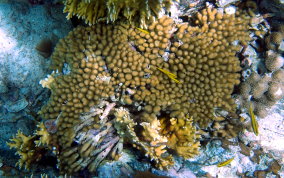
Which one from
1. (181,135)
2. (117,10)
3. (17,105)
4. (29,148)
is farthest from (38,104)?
(181,135)

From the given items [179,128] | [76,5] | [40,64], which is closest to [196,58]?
[179,128]

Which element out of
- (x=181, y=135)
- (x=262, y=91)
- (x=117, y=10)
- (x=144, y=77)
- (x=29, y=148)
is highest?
(x=117, y=10)

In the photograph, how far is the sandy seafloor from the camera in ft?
12.3

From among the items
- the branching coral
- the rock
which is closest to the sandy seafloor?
the rock

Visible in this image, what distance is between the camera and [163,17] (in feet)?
10.4

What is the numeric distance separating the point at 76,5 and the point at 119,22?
26.3 inches

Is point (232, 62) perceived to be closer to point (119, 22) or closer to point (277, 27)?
point (277, 27)

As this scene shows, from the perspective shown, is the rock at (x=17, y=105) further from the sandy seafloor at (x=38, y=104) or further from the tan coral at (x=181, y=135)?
the tan coral at (x=181, y=135)

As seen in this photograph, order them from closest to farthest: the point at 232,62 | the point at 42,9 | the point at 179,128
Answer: the point at 232,62, the point at 179,128, the point at 42,9

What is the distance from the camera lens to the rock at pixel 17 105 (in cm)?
401

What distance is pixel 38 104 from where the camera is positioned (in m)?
4.02

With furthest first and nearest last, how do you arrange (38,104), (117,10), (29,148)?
(38,104) < (29,148) < (117,10)

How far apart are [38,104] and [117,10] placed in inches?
96.5

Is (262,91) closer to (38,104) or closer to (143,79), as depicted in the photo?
(143,79)
